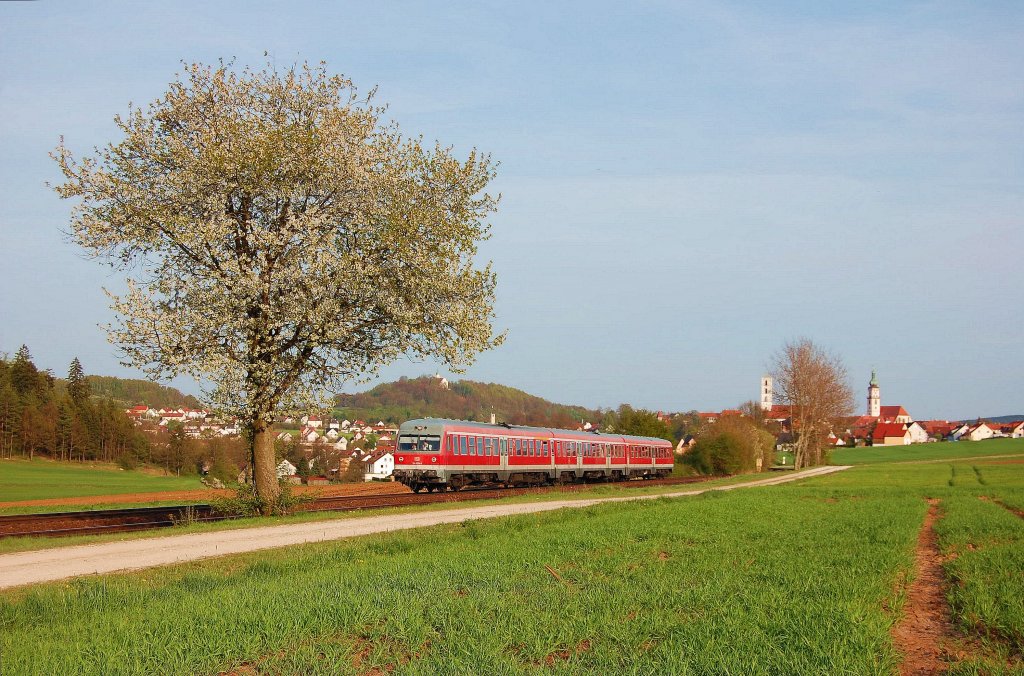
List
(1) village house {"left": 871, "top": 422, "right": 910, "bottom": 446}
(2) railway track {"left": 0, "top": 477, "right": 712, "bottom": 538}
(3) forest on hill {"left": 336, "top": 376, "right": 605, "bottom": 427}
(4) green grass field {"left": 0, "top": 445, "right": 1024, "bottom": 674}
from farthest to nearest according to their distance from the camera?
(1) village house {"left": 871, "top": 422, "right": 910, "bottom": 446}, (3) forest on hill {"left": 336, "top": 376, "right": 605, "bottom": 427}, (2) railway track {"left": 0, "top": 477, "right": 712, "bottom": 538}, (4) green grass field {"left": 0, "top": 445, "right": 1024, "bottom": 674}

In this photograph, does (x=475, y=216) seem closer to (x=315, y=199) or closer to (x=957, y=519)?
(x=315, y=199)

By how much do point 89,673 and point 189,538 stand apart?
12.8m

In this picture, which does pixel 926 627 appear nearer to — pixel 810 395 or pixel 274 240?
pixel 274 240

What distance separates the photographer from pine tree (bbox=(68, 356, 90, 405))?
295ft

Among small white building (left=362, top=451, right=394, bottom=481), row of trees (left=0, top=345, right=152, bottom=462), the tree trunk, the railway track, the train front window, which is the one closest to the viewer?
the railway track

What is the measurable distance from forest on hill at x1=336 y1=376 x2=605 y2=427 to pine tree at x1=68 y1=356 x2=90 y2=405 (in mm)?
27104

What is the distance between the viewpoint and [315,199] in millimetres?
23062

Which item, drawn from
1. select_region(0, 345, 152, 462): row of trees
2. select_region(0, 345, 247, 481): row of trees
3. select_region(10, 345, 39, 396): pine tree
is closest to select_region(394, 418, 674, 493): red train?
select_region(0, 345, 247, 481): row of trees

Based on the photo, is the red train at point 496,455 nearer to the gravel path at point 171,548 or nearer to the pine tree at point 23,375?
the gravel path at point 171,548

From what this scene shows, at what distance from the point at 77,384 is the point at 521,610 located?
332 ft

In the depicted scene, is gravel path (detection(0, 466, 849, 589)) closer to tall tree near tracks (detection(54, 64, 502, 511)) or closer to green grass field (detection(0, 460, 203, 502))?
tall tree near tracks (detection(54, 64, 502, 511))

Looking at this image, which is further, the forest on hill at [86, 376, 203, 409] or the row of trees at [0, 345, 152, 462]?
the forest on hill at [86, 376, 203, 409]

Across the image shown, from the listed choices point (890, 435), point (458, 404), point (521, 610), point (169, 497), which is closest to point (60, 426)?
point (458, 404)

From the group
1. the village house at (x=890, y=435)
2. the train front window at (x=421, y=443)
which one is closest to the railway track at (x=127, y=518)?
the train front window at (x=421, y=443)
